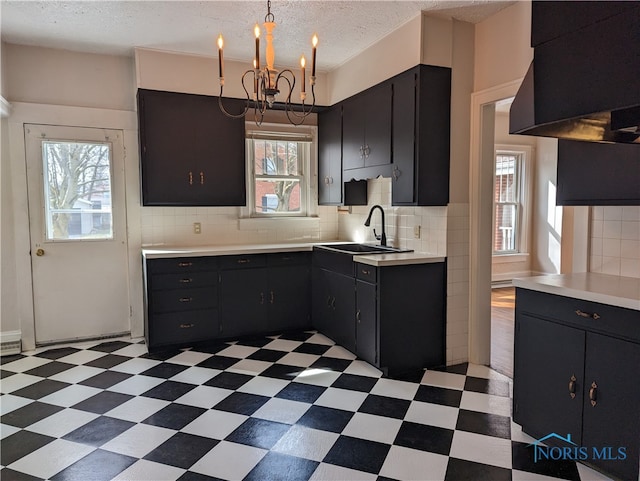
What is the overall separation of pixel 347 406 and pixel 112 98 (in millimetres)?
3457

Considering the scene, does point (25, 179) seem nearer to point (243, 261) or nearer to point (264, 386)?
point (243, 261)

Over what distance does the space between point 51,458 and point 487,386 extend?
8.83 feet

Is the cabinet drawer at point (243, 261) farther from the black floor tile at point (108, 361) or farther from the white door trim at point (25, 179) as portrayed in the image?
the black floor tile at point (108, 361)

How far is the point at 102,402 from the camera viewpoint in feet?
9.37

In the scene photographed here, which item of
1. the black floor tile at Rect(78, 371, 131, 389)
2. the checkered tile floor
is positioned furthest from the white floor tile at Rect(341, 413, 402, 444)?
the black floor tile at Rect(78, 371, 131, 389)

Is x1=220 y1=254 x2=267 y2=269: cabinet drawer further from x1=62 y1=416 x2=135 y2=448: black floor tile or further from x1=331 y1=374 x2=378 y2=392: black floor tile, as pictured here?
x1=62 y1=416 x2=135 y2=448: black floor tile

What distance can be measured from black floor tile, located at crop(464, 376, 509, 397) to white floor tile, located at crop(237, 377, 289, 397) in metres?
1.30

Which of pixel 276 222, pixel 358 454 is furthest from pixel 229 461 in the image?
pixel 276 222

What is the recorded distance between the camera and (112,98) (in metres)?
4.08

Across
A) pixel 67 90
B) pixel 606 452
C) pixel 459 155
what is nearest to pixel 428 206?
pixel 459 155

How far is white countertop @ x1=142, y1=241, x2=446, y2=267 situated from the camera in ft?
10.6

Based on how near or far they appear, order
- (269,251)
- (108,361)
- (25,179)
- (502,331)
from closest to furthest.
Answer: (108,361), (25,179), (269,251), (502,331)

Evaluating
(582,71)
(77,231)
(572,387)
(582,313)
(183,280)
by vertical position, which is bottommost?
(572,387)

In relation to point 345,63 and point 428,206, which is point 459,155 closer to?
point 428,206
